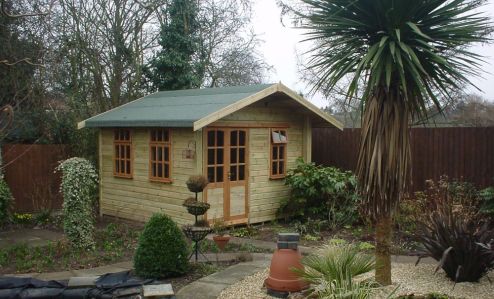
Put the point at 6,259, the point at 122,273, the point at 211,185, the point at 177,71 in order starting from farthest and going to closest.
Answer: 1. the point at 177,71
2. the point at 211,185
3. the point at 6,259
4. the point at 122,273

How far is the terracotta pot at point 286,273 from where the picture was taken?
5.24 m

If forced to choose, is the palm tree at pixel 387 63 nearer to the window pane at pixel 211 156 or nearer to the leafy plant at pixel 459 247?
the leafy plant at pixel 459 247

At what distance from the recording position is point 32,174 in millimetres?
12094

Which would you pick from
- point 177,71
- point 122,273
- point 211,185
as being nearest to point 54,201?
point 211,185

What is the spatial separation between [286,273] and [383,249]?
106 cm

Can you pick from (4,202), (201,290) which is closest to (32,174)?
(4,202)

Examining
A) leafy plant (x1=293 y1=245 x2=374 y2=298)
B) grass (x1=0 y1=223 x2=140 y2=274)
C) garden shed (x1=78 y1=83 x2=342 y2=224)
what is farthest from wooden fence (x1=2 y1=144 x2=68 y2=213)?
leafy plant (x1=293 y1=245 x2=374 y2=298)

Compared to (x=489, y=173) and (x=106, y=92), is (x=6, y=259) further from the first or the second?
(x=106, y=92)

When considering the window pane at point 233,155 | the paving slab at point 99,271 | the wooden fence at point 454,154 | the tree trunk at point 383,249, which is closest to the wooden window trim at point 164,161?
the window pane at point 233,155

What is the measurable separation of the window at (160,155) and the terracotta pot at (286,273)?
517 centimetres

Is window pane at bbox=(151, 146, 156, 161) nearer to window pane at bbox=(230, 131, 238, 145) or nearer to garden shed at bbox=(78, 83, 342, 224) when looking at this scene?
garden shed at bbox=(78, 83, 342, 224)

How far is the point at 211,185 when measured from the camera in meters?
9.85

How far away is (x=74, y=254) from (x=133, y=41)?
10999mm

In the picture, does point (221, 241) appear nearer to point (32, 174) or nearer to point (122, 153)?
point (122, 153)
